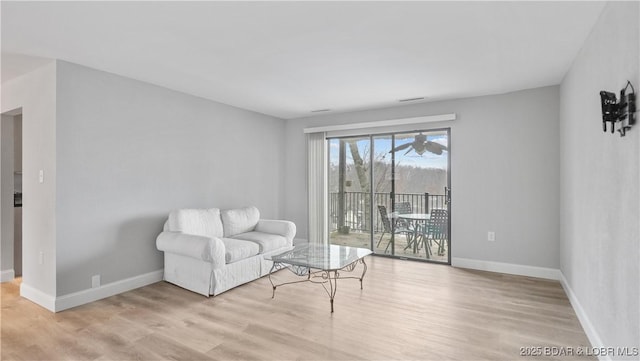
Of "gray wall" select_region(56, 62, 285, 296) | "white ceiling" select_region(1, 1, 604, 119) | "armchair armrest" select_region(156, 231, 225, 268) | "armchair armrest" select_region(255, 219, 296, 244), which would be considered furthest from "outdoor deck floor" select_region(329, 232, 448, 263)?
"armchair armrest" select_region(156, 231, 225, 268)

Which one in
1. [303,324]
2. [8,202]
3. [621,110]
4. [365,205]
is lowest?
[303,324]

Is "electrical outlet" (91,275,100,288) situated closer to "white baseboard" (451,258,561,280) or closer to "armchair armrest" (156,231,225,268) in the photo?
"armchair armrest" (156,231,225,268)

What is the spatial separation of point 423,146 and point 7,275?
576cm

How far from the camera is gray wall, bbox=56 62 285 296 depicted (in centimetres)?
317

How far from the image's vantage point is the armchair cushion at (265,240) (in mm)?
4105

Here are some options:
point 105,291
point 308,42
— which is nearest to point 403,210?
point 308,42

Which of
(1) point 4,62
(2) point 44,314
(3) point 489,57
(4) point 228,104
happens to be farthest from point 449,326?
(1) point 4,62

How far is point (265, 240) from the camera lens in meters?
4.18

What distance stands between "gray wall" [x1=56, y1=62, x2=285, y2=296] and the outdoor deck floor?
2.03 metres

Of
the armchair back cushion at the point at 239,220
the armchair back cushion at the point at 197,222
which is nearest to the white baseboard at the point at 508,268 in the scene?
the armchair back cushion at the point at 239,220

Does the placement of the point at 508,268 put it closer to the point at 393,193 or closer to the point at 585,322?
the point at 585,322

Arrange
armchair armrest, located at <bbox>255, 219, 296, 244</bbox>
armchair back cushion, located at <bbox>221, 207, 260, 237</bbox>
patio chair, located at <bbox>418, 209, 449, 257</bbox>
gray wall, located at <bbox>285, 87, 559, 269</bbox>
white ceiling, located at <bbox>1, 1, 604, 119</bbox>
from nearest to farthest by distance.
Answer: white ceiling, located at <bbox>1, 1, 604, 119</bbox>
gray wall, located at <bbox>285, 87, 559, 269</bbox>
armchair back cushion, located at <bbox>221, 207, 260, 237</bbox>
armchair armrest, located at <bbox>255, 219, 296, 244</bbox>
patio chair, located at <bbox>418, 209, 449, 257</bbox>

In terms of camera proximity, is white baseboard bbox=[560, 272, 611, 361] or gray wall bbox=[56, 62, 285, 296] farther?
gray wall bbox=[56, 62, 285, 296]

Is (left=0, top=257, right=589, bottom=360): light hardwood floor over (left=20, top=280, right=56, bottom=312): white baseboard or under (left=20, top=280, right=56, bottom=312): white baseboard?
under
